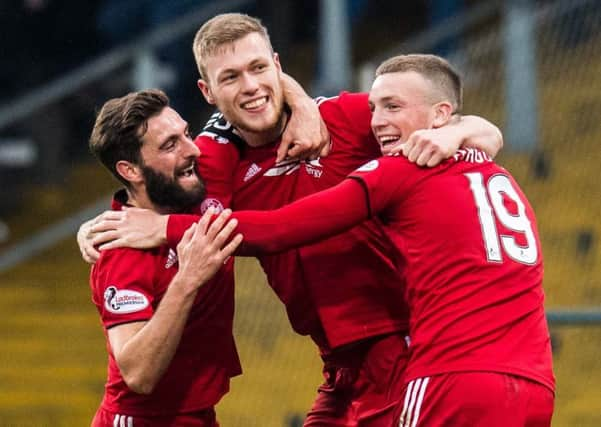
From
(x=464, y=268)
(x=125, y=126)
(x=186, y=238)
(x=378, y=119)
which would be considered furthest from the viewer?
(x=125, y=126)

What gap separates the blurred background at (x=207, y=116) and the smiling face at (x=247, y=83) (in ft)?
7.87

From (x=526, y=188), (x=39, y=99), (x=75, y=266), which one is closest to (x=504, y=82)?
(x=526, y=188)

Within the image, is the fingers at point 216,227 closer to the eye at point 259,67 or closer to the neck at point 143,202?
the neck at point 143,202

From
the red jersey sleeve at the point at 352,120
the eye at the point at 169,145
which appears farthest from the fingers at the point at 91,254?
the red jersey sleeve at the point at 352,120

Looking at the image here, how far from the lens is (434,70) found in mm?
5266

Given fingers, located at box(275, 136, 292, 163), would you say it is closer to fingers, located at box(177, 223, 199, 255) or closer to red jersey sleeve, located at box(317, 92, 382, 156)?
red jersey sleeve, located at box(317, 92, 382, 156)

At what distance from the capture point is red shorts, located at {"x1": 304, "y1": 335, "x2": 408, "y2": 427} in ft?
18.1

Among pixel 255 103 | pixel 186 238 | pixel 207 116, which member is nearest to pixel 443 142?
pixel 255 103

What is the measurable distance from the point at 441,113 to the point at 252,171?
0.82 m

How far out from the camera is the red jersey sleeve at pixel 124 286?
17.2 feet

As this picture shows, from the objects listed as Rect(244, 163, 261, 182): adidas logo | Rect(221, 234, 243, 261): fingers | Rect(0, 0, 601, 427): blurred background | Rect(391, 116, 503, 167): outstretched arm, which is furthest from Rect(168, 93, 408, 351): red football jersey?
Rect(0, 0, 601, 427): blurred background

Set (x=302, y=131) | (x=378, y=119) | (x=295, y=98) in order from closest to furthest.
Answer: (x=378, y=119)
(x=302, y=131)
(x=295, y=98)

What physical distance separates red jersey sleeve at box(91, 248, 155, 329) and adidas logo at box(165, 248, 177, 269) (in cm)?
8

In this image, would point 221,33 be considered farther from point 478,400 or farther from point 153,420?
point 478,400
